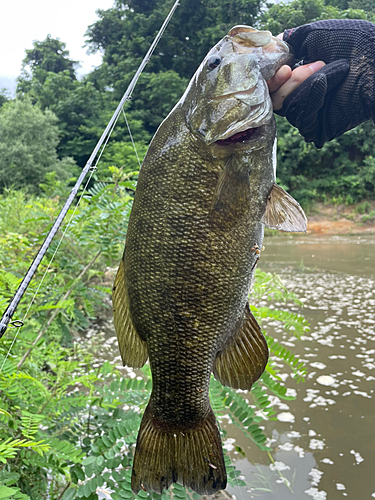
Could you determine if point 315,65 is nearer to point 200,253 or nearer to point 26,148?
point 200,253

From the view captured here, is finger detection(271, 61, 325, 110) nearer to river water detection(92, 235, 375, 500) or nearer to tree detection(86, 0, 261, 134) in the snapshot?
river water detection(92, 235, 375, 500)

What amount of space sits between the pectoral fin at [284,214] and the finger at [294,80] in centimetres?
41

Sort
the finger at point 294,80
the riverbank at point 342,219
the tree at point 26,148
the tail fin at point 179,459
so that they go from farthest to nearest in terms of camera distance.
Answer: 1. the tree at point 26,148
2. the riverbank at point 342,219
3. the finger at point 294,80
4. the tail fin at point 179,459

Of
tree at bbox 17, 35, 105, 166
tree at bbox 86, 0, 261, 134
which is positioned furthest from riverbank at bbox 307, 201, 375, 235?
tree at bbox 17, 35, 105, 166

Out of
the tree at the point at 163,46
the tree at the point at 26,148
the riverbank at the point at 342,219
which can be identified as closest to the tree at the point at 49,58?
the tree at the point at 163,46

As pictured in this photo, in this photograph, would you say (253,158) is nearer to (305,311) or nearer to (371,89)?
(371,89)

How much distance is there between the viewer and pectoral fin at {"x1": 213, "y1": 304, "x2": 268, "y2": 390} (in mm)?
1374

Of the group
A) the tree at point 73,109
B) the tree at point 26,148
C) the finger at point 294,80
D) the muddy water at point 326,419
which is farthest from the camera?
the tree at point 73,109

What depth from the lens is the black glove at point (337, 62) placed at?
4.90 ft

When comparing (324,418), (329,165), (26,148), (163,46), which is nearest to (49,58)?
(163,46)

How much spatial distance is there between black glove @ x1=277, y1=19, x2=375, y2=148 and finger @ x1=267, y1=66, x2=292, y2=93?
0.20 feet

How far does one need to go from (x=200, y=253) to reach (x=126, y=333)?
0.39 m

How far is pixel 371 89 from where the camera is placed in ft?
4.97

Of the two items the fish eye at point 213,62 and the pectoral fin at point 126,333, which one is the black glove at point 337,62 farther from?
the pectoral fin at point 126,333
